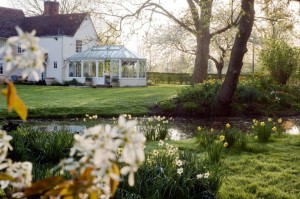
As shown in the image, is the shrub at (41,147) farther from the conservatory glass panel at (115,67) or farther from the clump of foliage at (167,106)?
the conservatory glass panel at (115,67)

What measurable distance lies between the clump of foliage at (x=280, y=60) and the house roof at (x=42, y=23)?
1934cm

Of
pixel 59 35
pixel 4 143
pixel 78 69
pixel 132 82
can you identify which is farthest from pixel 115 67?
pixel 4 143

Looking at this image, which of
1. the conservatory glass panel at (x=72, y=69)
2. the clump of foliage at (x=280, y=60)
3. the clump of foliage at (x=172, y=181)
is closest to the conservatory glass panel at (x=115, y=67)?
the conservatory glass panel at (x=72, y=69)

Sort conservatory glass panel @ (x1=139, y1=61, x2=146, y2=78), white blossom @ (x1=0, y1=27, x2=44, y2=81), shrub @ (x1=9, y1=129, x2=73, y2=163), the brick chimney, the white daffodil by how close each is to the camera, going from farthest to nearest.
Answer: the brick chimney, conservatory glass panel @ (x1=139, y1=61, x2=146, y2=78), shrub @ (x1=9, y1=129, x2=73, y2=163), the white daffodil, white blossom @ (x1=0, y1=27, x2=44, y2=81)

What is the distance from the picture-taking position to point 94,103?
20.0 m

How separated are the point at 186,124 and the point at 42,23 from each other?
102ft

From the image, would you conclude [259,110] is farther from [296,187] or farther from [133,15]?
[296,187]

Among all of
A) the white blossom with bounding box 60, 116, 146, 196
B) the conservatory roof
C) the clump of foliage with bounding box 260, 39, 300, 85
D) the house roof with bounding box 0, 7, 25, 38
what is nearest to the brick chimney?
the house roof with bounding box 0, 7, 25, 38

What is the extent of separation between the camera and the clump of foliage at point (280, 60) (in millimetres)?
24406

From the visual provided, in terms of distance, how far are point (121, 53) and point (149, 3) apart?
53.8 ft

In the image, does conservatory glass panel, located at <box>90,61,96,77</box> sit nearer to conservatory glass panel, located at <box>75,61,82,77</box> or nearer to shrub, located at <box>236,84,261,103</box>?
conservatory glass panel, located at <box>75,61,82,77</box>

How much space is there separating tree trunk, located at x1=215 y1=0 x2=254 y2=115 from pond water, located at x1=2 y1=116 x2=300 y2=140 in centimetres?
81

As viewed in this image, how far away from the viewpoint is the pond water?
13219 millimetres

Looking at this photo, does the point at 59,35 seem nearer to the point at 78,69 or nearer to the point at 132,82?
the point at 78,69
